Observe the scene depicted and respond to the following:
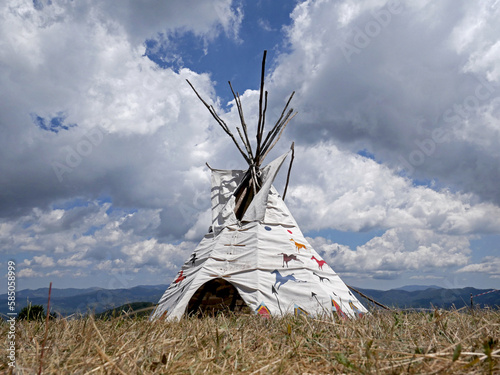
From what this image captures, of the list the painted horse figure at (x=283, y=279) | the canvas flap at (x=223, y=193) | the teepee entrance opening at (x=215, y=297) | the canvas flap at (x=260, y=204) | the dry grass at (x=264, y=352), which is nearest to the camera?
the dry grass at (x=264, y=352)

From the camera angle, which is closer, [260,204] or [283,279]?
[283,279]

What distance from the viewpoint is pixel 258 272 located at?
16.2 feet

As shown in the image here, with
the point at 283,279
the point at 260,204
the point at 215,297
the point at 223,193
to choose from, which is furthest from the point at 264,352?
the point at 223,193

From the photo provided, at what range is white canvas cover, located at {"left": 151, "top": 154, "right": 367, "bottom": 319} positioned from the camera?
462 centimetres

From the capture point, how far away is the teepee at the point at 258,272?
4.64 metres

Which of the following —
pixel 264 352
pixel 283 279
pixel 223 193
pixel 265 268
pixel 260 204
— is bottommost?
pixel 264 352

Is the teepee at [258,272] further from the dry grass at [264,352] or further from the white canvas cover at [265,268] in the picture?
the dry grass at [264,352]

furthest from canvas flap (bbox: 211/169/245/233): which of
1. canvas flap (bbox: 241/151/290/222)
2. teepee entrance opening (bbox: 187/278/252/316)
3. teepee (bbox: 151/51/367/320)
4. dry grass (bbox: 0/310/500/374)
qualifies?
dry grass (bbox: 0/310/500/374)

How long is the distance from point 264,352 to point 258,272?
10.8ft

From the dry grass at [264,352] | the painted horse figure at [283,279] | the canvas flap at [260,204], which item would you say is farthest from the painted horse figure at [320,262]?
the dry grass at [264,352]

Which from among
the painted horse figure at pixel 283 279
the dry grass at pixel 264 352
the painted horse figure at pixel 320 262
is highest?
the painted horse figure at pixel 320 262

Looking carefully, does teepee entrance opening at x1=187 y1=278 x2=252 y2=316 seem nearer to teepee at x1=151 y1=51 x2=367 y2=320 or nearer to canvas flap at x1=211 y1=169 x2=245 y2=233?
teepee at x1=151 y1=51 x2=367 y2=320

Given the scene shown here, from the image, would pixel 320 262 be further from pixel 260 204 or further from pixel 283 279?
pixel 260 204

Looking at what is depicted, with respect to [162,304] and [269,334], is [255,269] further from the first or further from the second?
[269,334]
